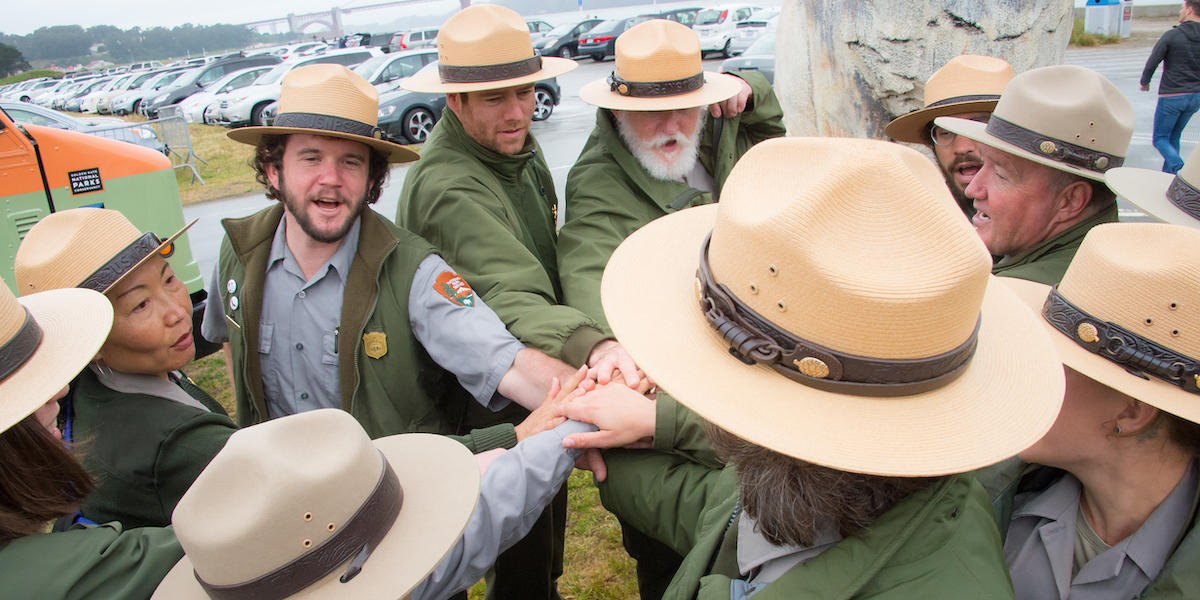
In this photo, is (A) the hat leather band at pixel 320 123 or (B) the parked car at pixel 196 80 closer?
(A) the hat leather band at pixel 320 123

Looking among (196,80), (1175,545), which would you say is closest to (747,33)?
(196,80)

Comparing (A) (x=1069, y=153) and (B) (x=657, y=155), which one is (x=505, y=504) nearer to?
(B) (x=657, y=155)

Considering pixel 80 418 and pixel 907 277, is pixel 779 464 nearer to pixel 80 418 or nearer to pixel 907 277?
pixel 907 277

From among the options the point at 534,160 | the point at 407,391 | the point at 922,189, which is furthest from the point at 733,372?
the point at 534,160

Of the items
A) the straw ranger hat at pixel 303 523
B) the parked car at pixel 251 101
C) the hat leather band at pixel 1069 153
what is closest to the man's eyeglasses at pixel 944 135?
the hat leather band at pixel 1069 153

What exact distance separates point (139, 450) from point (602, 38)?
26.1m

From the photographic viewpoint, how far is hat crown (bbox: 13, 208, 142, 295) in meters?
2.05

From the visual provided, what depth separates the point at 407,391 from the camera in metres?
2.52

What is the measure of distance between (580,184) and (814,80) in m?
2.26

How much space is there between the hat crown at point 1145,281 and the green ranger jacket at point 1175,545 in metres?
0.35

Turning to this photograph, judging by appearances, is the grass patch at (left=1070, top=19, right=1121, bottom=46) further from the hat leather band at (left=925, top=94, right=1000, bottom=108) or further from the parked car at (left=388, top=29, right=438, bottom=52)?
the parked car at (left=388, top=29, right=438, bottom=52)

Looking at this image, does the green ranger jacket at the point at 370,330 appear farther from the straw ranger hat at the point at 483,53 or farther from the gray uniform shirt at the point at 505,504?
the straw ranger hat at the point at 483,53

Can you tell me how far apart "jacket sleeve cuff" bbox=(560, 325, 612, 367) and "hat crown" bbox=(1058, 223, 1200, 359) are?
133 centimetres

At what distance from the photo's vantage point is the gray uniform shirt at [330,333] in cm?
241
